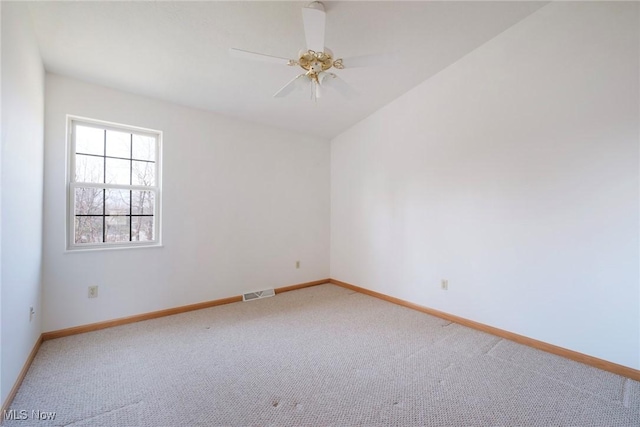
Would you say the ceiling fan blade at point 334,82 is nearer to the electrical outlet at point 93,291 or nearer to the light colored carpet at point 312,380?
the light colored carpet at point 312,380

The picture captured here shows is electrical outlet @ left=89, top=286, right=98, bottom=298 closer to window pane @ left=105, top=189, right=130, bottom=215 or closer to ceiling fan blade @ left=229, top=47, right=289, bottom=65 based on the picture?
window pane @ left=105, top=189, right=130, bottom=215

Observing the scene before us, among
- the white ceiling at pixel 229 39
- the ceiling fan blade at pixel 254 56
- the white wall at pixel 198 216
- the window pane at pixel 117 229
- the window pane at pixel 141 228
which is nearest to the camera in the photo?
the ceiling fan blade at pixel 254 56

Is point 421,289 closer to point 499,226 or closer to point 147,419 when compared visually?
point 499,226

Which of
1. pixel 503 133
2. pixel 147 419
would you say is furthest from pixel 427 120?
pixel 147 419

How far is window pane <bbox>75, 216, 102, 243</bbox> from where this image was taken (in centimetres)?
272

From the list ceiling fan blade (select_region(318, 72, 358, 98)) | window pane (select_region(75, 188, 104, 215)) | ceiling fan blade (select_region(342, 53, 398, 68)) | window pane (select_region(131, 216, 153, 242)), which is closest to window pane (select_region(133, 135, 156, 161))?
window pane (select_region(75, 188, 104, 215))

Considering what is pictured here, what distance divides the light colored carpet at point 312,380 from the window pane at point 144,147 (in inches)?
72.3

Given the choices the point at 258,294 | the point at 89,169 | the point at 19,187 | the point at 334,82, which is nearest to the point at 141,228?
the point at 89,169

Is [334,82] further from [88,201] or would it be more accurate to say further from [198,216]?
[88,201]

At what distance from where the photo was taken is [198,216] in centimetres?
335

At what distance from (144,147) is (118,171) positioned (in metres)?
0.38

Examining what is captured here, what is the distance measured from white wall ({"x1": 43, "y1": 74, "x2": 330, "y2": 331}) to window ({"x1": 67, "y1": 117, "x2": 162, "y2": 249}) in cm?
12

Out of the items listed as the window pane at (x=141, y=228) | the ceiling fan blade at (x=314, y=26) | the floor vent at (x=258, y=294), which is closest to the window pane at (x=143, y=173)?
the window pane at (x=141, y=228)

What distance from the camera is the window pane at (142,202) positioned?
9.98 ft
